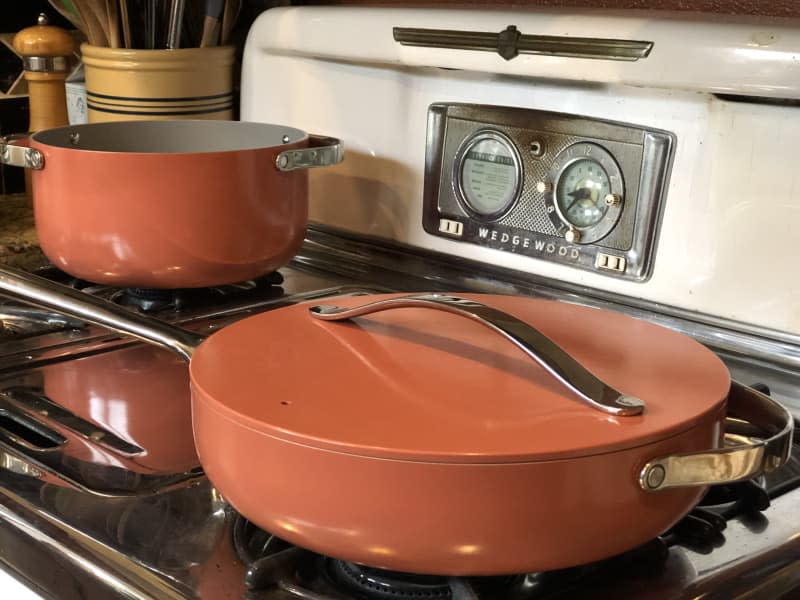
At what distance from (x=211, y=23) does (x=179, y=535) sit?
68cm

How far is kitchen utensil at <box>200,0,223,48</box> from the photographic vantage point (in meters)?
1.01

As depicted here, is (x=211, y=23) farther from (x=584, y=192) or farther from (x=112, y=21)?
(x=584, y=192)

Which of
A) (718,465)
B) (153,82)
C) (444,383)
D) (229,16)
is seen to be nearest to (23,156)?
(153,82)

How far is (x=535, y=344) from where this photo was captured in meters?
0.46

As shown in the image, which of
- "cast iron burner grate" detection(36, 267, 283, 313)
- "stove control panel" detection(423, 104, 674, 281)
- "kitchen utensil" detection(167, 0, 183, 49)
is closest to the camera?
"stove control panel" detection(423, 104, 674, 281)

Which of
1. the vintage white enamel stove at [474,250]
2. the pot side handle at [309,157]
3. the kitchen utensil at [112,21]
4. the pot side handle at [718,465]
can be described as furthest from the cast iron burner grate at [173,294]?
the pot side handle at [718,465]

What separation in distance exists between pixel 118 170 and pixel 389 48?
254 millimetres

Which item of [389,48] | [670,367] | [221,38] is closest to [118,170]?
[389,48]

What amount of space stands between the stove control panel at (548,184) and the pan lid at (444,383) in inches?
7.3

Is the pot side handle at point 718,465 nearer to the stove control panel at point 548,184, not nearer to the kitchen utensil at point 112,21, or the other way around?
the stove control panel at point 548,184

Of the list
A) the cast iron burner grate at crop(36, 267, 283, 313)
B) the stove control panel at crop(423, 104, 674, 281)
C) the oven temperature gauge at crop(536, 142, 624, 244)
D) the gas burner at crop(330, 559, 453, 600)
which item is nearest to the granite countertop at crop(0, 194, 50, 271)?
the cast iron burner grate at crop(36, 267, 283, 313)

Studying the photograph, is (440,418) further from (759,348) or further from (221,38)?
(221,38)

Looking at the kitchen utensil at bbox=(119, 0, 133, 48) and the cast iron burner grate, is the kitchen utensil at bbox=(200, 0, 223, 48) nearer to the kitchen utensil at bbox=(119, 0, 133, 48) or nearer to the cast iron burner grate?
the kitchen utensil at bbox=(119, 0, 133, 48)

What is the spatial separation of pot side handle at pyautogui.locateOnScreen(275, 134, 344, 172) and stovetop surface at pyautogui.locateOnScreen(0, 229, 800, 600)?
0.23 m
